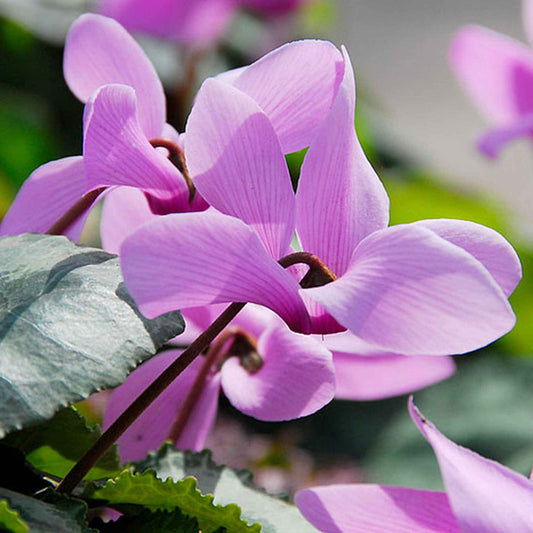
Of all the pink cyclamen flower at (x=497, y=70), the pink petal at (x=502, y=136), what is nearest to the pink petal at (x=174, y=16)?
the pink cyclamen flower at (x=497, y=70)

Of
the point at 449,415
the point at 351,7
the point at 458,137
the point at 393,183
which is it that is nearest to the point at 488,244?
the point at 449,415

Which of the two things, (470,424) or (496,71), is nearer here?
(496,71)

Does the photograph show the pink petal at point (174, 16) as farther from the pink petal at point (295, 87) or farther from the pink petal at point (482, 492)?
the pink petal at point (482, 492)

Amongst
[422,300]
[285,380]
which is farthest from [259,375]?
[422,300]

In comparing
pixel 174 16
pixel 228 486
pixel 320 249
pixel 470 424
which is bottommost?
pixel 470 424

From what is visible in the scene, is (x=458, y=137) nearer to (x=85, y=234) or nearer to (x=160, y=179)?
(x=85, y=234)

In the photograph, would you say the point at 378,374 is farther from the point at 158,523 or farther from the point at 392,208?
the point at 392,208

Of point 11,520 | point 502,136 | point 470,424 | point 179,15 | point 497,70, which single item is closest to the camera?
point 11,520
